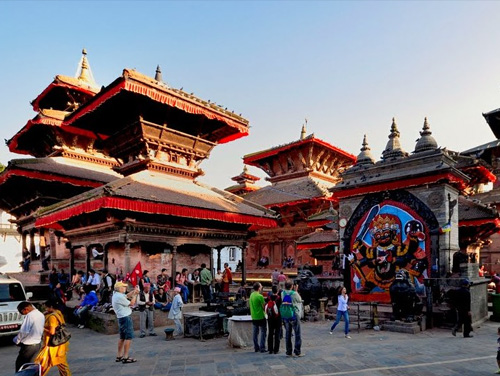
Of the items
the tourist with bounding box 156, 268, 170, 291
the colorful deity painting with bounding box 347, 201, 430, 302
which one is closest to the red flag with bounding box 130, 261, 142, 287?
the tourist with bounding box 156, 268, 170, 291

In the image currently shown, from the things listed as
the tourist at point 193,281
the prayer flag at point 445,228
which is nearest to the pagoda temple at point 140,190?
the tourist at point 193,281

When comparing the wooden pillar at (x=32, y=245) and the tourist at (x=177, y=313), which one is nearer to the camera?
the tourist at (x=177, y=313)

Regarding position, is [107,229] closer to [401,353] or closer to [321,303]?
[321,303]

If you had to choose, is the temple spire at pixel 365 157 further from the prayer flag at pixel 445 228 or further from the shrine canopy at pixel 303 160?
the shrine canopy at pixel 303 160

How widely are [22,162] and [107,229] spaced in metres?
9.25

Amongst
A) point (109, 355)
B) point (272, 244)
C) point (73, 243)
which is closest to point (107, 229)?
point (73, 243)

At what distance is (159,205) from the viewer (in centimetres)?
1402

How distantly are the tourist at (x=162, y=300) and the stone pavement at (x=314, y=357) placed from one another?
2257mm

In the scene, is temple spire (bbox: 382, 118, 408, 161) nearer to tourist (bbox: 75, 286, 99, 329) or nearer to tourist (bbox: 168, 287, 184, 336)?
tourist (bbox: 168, 287, 184, 336)

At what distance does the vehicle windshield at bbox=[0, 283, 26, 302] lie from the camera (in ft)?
36.4

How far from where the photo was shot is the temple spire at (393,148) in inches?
540

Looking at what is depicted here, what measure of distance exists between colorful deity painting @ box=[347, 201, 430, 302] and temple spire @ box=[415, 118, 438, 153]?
2173 millimetres

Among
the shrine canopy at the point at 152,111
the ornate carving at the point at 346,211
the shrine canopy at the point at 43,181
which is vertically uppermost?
the shrine canopy at the point at 152,111

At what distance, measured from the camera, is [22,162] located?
2066cm
